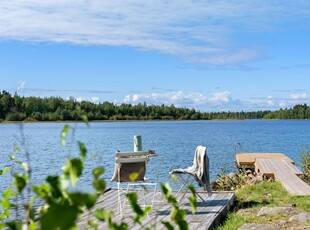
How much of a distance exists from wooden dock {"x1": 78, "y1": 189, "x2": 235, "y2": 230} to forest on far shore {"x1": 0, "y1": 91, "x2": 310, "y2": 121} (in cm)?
4343

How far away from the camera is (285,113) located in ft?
357

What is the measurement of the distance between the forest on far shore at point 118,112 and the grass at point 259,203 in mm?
42967

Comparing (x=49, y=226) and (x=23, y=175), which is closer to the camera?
(x=49, y=226)

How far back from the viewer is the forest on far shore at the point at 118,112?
6675 cm

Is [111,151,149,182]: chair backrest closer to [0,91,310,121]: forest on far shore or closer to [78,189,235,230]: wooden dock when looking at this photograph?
[78,189,235,230]: wooden dock

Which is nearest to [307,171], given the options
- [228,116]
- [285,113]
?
[285,113]

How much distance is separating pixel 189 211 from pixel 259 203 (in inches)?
43.5

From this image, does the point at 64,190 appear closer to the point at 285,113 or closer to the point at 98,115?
the point at 98,115

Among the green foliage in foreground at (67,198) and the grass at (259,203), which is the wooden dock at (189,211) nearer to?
the grass at (259,203)

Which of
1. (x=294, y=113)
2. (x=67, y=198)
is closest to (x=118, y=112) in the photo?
(x=294, y=113)

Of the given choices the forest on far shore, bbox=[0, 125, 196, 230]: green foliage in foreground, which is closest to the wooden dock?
bbox=[0, 125, 196, 230]: green foliage in foreground

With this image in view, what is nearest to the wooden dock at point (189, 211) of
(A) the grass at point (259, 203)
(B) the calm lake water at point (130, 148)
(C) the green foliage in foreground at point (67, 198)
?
(A) the grass at point (259, 203)

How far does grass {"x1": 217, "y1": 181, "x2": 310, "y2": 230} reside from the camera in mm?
5180

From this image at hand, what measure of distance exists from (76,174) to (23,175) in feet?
0.75
